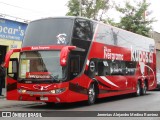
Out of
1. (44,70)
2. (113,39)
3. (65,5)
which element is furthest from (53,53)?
(65,5)

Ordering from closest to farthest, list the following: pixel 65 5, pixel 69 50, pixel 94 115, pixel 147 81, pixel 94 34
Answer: pixel 94 115
pixel 69 50
pixel 94 34
pixel 147 81
pixel 65 5

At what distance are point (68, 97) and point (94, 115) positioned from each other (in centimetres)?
212

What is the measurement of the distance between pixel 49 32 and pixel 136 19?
28.0 metres

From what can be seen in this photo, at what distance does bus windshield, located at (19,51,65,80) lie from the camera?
15.0m

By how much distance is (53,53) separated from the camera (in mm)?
15188

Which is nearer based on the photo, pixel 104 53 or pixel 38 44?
pixel 38 44

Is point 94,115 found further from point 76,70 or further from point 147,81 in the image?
point 147,81

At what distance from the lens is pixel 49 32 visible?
1566cm

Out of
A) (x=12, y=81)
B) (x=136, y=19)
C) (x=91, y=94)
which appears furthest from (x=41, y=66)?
(x=136, y=19)

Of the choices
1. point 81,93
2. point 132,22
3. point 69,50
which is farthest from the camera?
point 132,22

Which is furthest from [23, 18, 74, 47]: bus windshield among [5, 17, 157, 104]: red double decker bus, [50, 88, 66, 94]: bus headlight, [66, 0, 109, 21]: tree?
[66, 0, 109, 21]: tree

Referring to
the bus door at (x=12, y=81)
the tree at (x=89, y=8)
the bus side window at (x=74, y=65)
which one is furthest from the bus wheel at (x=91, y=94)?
the tree at (x=89, y=8)

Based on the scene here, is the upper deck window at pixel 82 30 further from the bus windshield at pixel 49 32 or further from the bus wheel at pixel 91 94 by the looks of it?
Result: the bus wheel at pixel 91 94

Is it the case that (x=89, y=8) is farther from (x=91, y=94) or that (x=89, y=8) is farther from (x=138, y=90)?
(x=91, y=94)
